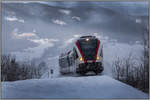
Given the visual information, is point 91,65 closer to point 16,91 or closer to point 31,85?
point 31,85

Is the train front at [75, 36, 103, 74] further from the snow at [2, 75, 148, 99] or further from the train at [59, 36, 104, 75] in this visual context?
the snow at [2, 75, 148, 99]

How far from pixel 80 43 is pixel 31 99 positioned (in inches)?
496

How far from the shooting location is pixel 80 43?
2158 centimetres

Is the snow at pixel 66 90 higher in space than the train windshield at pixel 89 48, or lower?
lower

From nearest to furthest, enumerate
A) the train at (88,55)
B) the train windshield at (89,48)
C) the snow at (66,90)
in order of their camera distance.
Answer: the snow at (66,90) < the train at (88,55) < the train windshield at (89,48)

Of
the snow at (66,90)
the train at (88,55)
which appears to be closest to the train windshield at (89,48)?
the train at (88,55)

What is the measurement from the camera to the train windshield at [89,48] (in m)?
21.1

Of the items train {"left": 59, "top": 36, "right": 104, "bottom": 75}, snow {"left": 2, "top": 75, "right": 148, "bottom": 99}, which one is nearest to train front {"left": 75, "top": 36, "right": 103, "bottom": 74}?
train {"left": 59, "top": 36, "right": 104, "bottom": 75}

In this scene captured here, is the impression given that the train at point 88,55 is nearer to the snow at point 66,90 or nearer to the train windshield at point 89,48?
the train windshield at point 89,48

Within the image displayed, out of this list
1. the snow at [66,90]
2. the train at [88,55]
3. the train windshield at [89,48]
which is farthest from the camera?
the train windshield at [89,48]

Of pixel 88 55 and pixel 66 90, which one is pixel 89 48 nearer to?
pixel 88 55

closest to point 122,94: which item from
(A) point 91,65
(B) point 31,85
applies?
(B) point 31,85

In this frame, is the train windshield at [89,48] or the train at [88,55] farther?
the train windshield at [89,48]

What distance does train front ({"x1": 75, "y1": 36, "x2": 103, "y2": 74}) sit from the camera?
21.0 meters
